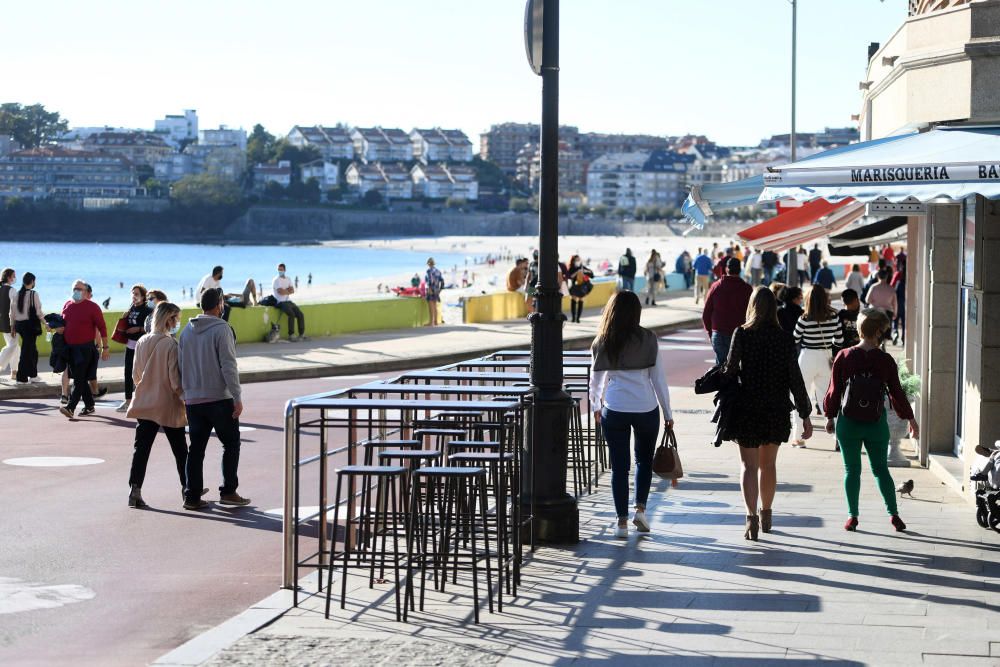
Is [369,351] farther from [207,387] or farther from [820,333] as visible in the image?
[207,387]

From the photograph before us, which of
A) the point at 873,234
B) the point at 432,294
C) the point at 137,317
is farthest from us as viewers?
the point at 432,294

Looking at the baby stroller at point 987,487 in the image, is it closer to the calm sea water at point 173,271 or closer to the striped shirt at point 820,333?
the striped shirt at point 820,333

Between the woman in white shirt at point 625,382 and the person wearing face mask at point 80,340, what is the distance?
30.5 ft

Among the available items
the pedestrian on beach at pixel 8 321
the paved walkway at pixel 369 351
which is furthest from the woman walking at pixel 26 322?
the paved walkway at pixel 369 351

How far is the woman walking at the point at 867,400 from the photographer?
997cm

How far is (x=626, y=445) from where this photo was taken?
10023mm

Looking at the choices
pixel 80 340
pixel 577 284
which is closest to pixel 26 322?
pixel 80 340

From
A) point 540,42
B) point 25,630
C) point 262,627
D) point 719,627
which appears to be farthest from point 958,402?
point 25,630

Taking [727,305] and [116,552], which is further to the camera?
[727,305]

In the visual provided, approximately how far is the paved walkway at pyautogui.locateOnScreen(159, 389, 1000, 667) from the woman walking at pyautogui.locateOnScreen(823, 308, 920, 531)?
455 millimetres

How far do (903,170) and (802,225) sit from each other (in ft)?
33.7

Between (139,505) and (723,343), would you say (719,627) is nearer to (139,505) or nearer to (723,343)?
(139,505)

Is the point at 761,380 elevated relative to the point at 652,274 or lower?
lower

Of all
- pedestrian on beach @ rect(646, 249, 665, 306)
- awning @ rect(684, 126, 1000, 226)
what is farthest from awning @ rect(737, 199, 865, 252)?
pedestrian on beach @ rect(646, 249, 665, 306)
